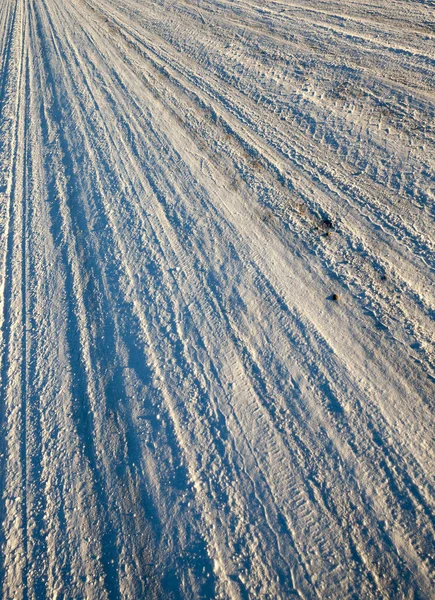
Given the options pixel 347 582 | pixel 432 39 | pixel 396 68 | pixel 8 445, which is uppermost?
pixel 432 39

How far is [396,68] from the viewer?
186 inches

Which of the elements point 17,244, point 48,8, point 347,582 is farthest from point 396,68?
point 48,8

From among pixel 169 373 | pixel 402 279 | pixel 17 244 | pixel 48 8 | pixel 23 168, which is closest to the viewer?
pixel 169 373

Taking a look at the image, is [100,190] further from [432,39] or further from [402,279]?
[432,39]

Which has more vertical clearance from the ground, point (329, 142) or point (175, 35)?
point (175, 35)

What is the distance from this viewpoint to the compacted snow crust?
6.48ft

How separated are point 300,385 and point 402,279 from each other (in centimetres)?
113

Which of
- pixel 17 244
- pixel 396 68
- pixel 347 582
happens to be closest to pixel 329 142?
pixel 396 68

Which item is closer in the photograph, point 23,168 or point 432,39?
point 23,168

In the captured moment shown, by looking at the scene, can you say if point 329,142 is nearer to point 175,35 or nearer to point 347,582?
point 347,582

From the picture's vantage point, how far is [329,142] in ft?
13.4

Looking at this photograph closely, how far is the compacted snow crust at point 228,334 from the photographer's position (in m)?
1.98

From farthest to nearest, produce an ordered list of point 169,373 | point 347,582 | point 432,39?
point 432,39
point 169,373
point 347,582

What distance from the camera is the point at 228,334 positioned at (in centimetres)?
281
